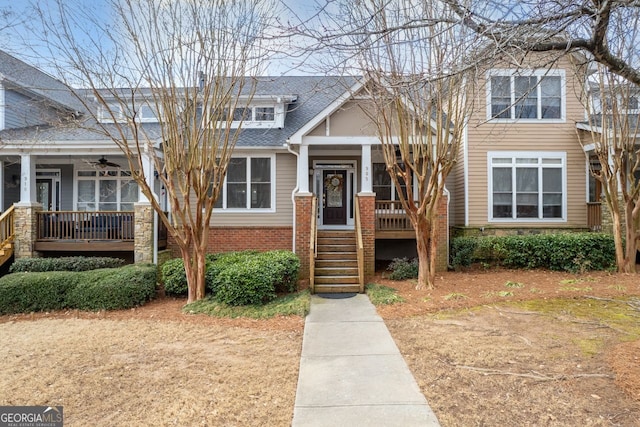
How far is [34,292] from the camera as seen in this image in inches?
316

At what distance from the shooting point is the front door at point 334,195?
13648 millimetres

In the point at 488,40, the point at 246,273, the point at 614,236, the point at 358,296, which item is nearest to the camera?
the point at 488,40

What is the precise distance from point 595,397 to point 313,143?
28.7ft

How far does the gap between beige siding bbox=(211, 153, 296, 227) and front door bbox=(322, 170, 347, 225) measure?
189 centimetres

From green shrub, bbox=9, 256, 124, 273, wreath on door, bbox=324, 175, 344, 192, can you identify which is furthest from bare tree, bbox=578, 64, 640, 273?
green shrub, bbox=9, 256, 124, 273

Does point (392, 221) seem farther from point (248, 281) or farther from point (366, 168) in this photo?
point (248, 281)

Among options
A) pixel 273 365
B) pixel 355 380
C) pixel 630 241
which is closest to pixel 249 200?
pixel 273 365

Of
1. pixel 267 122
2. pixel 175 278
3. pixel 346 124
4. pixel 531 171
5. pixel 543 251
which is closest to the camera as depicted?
pixel 175 278

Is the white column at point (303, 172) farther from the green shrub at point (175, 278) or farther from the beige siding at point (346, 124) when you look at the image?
the green shrub at point (175, 278)

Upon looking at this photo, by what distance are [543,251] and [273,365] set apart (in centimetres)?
937

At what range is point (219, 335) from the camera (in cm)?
629

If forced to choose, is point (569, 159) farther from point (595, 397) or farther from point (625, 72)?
point (595, 397)

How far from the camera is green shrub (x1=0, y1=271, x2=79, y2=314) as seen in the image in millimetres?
7945

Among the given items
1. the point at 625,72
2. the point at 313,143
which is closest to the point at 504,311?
the point at 625,72
